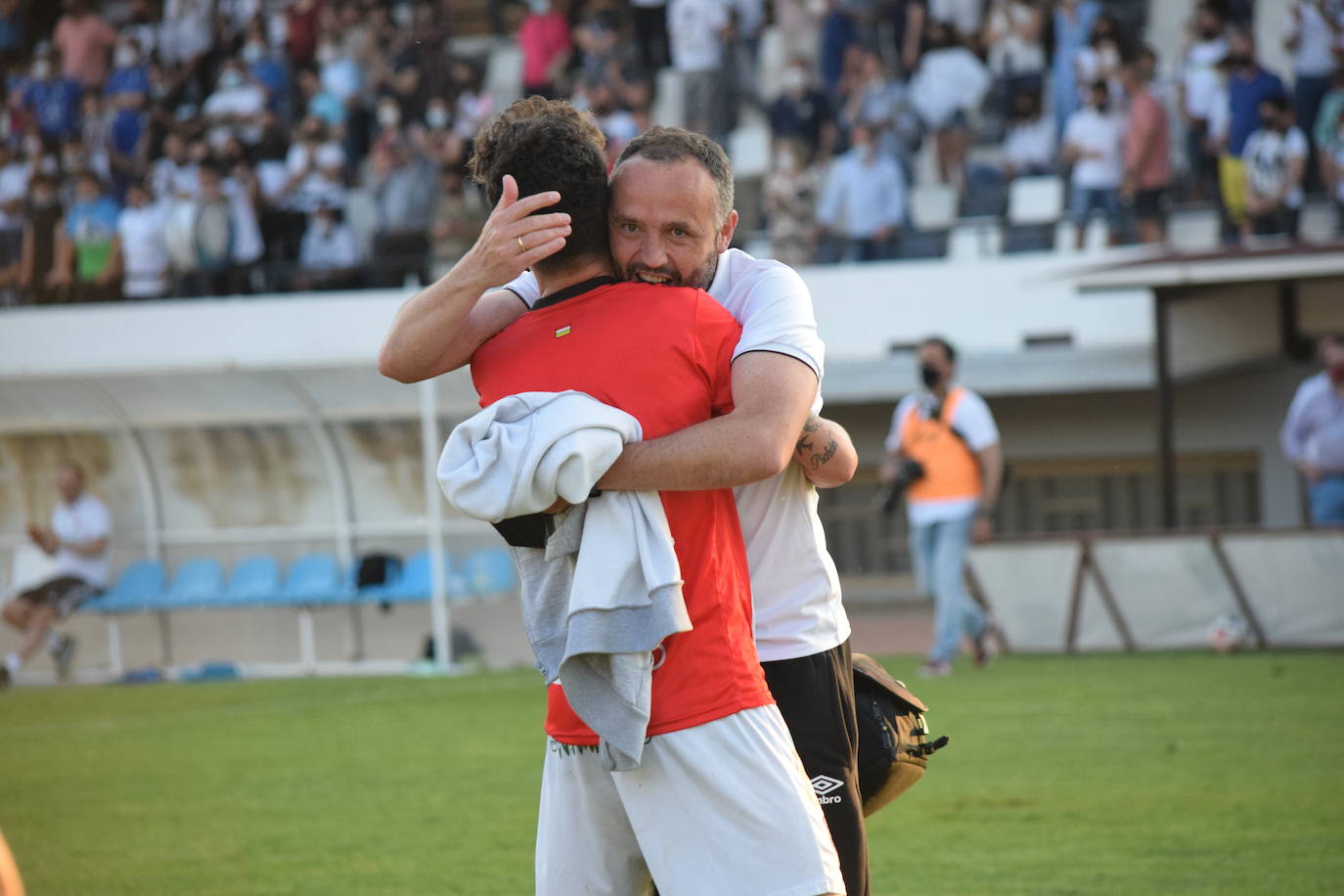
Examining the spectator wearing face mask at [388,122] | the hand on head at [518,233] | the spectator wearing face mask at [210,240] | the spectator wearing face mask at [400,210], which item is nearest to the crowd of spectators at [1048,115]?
the spectator wearing face mask at [388,122]

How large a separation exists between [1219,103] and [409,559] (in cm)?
859

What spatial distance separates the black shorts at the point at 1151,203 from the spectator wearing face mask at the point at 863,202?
2.44 meters

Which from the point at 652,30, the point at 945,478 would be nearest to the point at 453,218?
the point at 652,30

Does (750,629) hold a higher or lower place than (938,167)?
lower

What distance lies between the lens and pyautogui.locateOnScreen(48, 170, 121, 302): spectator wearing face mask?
20.9 meters

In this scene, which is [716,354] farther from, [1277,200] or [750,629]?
[1277,200]

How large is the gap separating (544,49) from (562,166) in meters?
18.5

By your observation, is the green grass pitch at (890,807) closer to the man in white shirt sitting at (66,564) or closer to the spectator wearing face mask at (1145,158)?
the man in white shirt sitting at (66,564)

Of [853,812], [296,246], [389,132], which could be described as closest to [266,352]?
[296,246]

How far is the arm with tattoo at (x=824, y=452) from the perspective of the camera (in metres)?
3.35

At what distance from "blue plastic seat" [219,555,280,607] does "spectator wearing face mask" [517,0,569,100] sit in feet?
24.7

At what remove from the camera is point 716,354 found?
3.11 m

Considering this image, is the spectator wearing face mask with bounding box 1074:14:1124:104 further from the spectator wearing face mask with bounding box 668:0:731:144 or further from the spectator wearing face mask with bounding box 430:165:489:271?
the spectator wearing face mask with bounding box 430:165:489:271

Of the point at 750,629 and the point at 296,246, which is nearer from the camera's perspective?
the point at 750,629
